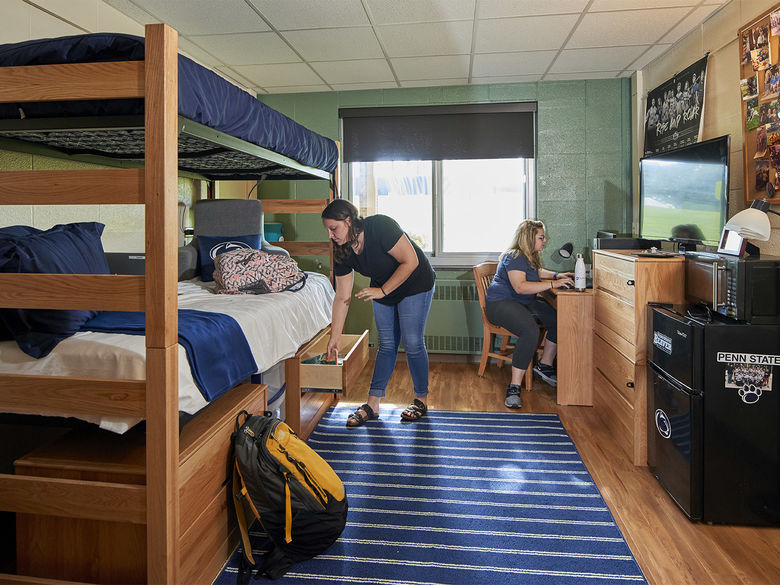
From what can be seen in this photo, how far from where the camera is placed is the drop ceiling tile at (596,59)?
3662 mm

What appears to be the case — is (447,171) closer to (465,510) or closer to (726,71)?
(726,71)

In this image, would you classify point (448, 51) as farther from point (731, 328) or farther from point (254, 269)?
point (731, 328)

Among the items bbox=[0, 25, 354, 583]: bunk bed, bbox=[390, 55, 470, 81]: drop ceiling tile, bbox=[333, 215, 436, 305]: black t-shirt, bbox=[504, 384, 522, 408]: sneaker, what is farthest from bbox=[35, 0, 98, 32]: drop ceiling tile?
bbox=[504, 384, 522, 408]: sneaker

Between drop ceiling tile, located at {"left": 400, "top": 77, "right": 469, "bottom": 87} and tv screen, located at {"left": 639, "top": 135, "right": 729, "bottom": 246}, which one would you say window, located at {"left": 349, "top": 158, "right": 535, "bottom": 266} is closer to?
drop ceiling tile, located at {"left": 400, "top": 77, "right": 469, "bottom": 87}

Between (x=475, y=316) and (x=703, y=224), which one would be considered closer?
(x=703, y=224)

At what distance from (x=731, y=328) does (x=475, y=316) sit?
2790 millimetres

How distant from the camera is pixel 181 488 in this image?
1491mm

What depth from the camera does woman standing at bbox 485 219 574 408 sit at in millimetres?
3463

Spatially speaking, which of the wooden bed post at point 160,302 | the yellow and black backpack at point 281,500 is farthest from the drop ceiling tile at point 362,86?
the yellow and black backpack at point 281,500

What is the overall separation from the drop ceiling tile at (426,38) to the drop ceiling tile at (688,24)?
1259mm

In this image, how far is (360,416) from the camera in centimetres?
298

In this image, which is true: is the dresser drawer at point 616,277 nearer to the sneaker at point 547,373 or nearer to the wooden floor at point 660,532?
the wooden floor at point 660,532

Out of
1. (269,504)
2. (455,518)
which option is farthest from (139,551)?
(455,518)

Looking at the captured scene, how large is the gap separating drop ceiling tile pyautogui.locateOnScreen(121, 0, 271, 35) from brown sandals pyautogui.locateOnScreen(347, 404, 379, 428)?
232cm
